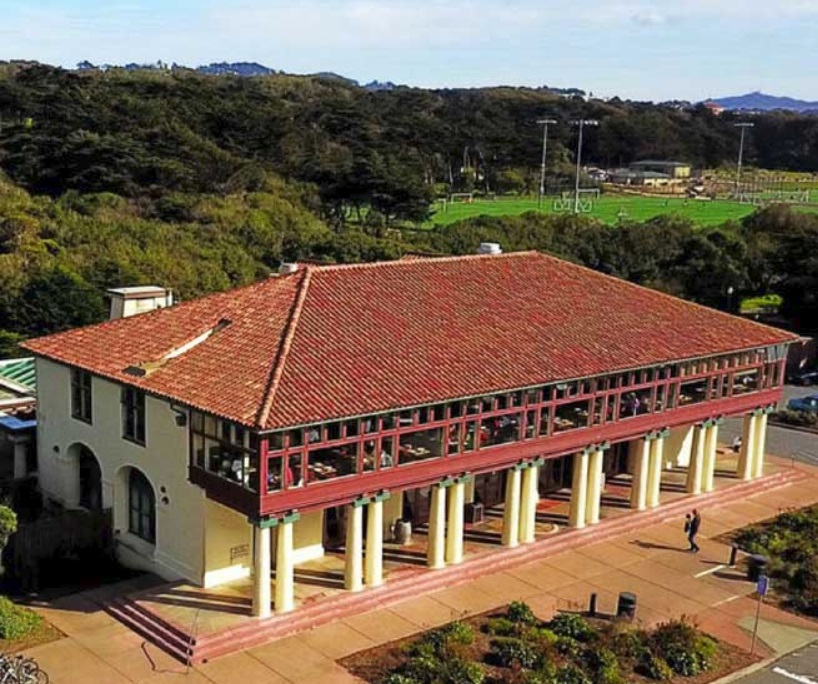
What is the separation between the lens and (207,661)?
23297 millimetres

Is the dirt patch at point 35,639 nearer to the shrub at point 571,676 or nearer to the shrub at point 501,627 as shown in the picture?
the shrub at point 501,627

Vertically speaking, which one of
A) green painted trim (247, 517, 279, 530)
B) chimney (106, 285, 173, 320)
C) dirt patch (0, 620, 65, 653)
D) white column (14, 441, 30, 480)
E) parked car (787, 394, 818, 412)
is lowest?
parked car (787, 394, 818, 412)

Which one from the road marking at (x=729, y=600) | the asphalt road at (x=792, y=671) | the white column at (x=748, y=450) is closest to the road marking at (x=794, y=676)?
the asphalt road at (x=792, y=671)

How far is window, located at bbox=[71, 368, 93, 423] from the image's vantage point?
2922 centimetres

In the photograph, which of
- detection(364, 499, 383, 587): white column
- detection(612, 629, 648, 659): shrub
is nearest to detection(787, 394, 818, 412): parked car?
detection(612, 629, 648, 659): shrub

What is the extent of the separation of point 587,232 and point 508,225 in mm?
5059

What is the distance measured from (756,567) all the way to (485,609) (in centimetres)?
780

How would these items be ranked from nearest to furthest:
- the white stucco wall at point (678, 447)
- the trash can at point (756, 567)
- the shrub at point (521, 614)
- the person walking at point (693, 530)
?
the shrub at point (521, 614) < the trash can at point (756, 567) < the person walking at point (693, 530) < the white stucco wall at point (678, 447)

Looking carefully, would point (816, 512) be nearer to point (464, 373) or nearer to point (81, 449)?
point (464, 373)

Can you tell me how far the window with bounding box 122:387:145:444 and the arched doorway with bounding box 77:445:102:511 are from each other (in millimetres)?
2905

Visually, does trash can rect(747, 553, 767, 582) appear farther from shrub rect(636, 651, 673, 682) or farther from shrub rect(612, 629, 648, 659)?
shrub rect(636, 651, 673, 682)

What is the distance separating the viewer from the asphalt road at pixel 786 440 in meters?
42.4

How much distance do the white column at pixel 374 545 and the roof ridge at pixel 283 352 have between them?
12.6 ft

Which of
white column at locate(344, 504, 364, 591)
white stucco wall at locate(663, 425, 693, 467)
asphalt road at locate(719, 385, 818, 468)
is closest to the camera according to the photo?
white column at locate(344, 504, 364, 591)
